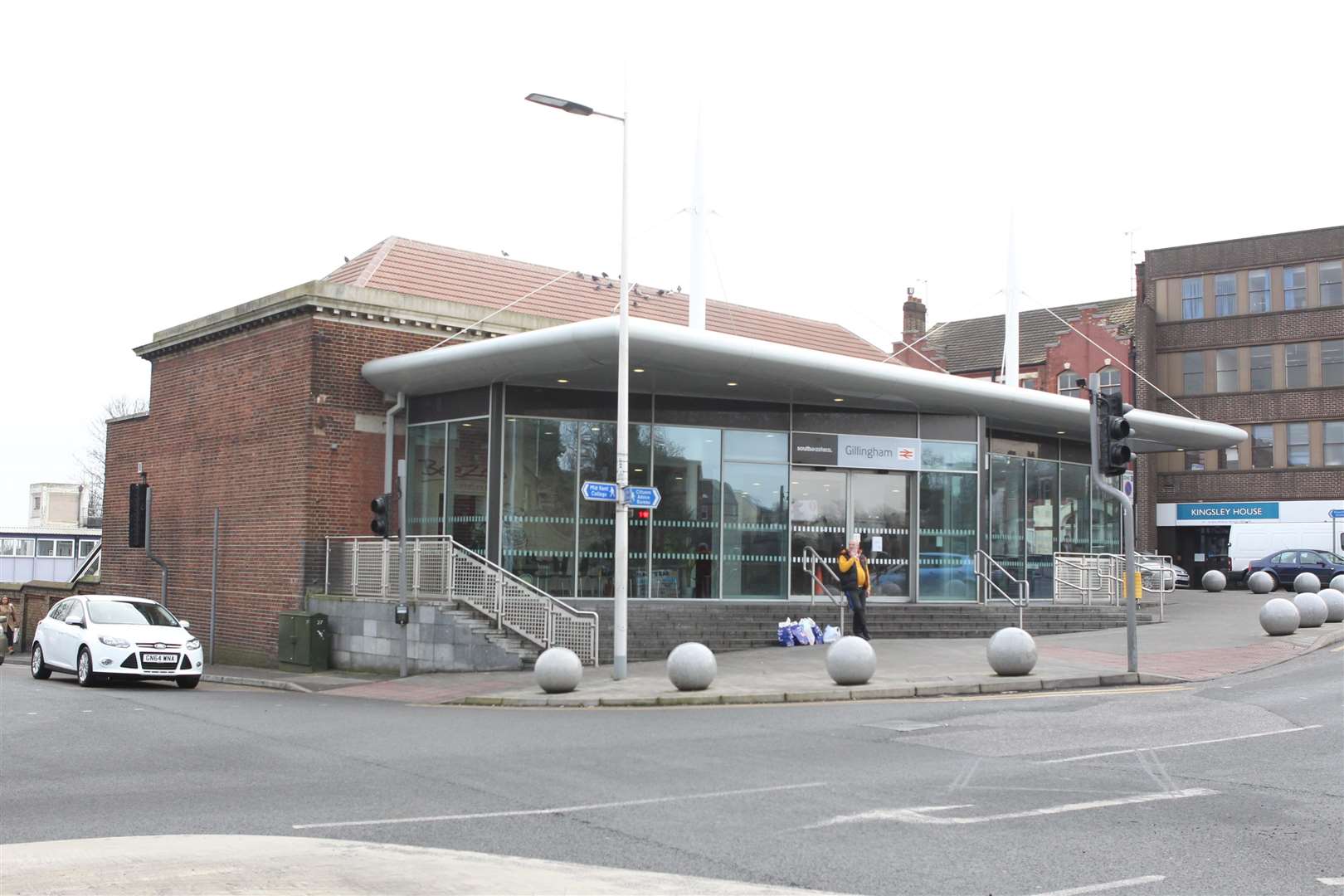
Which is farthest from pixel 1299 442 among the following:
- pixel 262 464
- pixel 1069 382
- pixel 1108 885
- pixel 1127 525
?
pixel 1108 885

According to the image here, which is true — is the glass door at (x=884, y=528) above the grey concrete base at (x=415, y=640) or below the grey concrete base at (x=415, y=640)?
above

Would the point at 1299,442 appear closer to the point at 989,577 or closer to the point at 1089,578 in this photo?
the point at 1089,578

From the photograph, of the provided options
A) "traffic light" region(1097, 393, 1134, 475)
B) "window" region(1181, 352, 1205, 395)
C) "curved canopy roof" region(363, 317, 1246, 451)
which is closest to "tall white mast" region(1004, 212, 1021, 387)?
"curved canopy roof" region(363, 317, 1246, 451)

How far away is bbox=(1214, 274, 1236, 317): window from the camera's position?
56469mm

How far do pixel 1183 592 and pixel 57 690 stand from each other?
33.4m

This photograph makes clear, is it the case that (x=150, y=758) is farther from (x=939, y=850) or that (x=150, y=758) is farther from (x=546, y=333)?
(x=546, y=333)

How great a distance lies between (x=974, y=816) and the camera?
859cm

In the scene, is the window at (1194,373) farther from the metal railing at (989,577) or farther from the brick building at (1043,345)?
the metal railing at (989,577)

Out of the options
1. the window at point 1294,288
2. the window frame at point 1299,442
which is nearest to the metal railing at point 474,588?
the window frame at point 1299,442

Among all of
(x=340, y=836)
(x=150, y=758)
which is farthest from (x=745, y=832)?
(x=150, y=758)

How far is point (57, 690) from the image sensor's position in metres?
19.9

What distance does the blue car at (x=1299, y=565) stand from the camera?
4328 cm

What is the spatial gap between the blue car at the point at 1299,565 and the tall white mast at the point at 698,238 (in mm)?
27430

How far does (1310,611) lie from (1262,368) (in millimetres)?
34784
